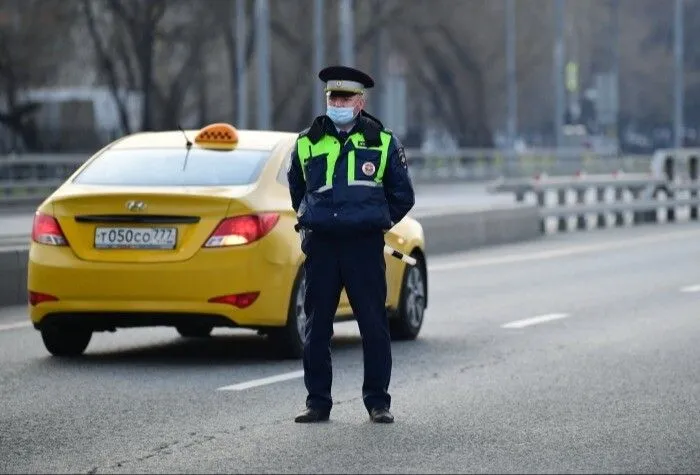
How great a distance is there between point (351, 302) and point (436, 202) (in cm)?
3883

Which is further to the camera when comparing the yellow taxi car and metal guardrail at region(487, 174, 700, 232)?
metal guardrail at region(487, 174, 700, 232)

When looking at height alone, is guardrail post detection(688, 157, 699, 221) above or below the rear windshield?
below

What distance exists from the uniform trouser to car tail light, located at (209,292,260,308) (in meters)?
2.62

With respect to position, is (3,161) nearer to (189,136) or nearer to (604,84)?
(604,84)

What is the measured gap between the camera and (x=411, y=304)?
14.7 m

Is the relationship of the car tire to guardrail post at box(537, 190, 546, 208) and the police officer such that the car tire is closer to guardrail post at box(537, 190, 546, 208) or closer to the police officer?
the police officer

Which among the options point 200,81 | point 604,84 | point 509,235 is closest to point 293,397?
point 509,235

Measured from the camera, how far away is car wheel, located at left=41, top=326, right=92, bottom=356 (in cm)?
1335

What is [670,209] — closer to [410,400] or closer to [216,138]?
[216,138]

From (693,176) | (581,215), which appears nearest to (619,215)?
(581,215)

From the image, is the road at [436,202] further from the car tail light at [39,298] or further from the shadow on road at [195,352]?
the car tail light at [39,298]

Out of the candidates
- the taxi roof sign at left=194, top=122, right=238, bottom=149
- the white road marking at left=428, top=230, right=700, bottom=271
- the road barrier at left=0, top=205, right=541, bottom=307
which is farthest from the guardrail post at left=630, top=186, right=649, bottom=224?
the taxi roof sign at left=194, top=122, right=238, bottom=149

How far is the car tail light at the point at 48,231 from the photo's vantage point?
1280 centimetres

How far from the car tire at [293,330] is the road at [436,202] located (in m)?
8.66
